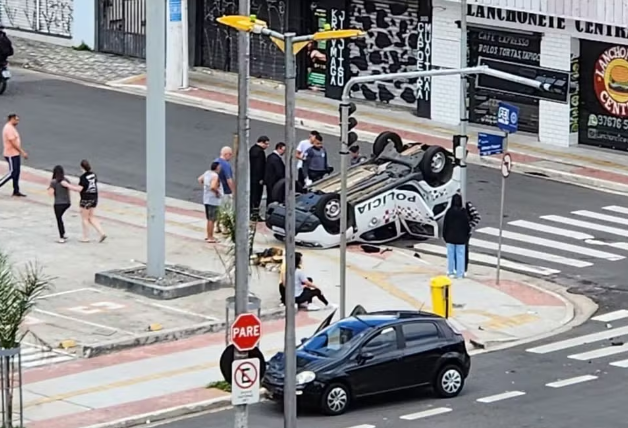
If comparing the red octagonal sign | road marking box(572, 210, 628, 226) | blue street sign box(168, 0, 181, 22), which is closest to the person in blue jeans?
road marking box(572, 210, 628, 226)

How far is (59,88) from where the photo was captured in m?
51.8

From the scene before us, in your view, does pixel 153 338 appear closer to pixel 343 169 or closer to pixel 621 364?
pixel 343 169

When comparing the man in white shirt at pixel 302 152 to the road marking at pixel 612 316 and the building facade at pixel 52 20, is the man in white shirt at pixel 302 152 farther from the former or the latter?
the building facade at pixel 52 20

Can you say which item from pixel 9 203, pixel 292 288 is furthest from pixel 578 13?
pixel 292 288

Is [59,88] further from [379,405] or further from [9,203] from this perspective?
[379,405]

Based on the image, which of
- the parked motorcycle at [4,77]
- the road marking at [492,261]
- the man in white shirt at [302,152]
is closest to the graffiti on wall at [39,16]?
the parked motorcycle at [4,77]

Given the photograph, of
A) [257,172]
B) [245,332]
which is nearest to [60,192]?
[257,172]

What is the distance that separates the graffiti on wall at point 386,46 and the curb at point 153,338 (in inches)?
773

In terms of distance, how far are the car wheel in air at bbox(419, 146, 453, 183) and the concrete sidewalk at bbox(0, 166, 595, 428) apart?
1757mm

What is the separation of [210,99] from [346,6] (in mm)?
4535

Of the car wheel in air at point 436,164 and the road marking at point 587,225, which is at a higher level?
the car wheel in air at point 436,164

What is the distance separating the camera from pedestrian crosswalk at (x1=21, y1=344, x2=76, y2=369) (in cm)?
2795

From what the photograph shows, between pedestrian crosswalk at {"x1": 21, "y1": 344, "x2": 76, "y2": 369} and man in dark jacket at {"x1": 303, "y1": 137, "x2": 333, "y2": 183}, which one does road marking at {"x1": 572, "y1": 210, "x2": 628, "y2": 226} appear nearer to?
man in dark jacket at {"x1": 303, "y1": 137, "x2": 333, "y2": 183}

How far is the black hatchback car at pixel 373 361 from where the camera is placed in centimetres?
2564
